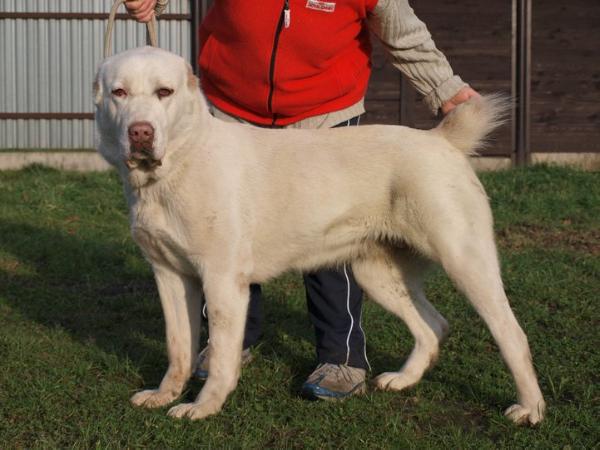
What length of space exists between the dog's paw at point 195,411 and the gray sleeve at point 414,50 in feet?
5.35

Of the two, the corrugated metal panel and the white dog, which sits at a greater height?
the white dog

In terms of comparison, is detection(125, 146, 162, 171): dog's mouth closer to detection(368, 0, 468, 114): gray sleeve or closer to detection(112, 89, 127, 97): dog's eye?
detection(112, 89, 127, 97): dog's eye

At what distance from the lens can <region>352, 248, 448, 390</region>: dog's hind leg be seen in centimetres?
424

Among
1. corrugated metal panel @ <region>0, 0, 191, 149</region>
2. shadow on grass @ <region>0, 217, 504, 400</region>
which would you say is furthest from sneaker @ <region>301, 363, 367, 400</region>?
corrugated metal panel @ <region>0, 0, 191, 149</region>

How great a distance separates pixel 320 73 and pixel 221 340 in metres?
1.32

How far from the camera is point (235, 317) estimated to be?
3686mm

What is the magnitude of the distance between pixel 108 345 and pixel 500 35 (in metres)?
7.43

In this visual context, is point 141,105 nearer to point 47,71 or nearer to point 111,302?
point 111,302

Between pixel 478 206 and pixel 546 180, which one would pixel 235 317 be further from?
pixel 546 180

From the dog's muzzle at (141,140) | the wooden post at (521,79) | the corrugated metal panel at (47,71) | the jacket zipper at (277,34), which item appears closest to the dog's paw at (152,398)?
the dog's muzzle at (141,140)

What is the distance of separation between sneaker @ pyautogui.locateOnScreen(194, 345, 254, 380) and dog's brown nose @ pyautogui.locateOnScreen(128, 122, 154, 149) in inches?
45.0

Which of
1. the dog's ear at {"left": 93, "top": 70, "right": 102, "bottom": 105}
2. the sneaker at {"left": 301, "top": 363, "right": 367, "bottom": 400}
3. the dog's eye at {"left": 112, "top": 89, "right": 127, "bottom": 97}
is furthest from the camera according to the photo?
the sneaker at {"left": 301, "top": 363, "right": 367, "bottom": 400}

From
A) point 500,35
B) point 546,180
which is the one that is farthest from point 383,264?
point 500,35

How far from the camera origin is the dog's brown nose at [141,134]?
3.35 m
